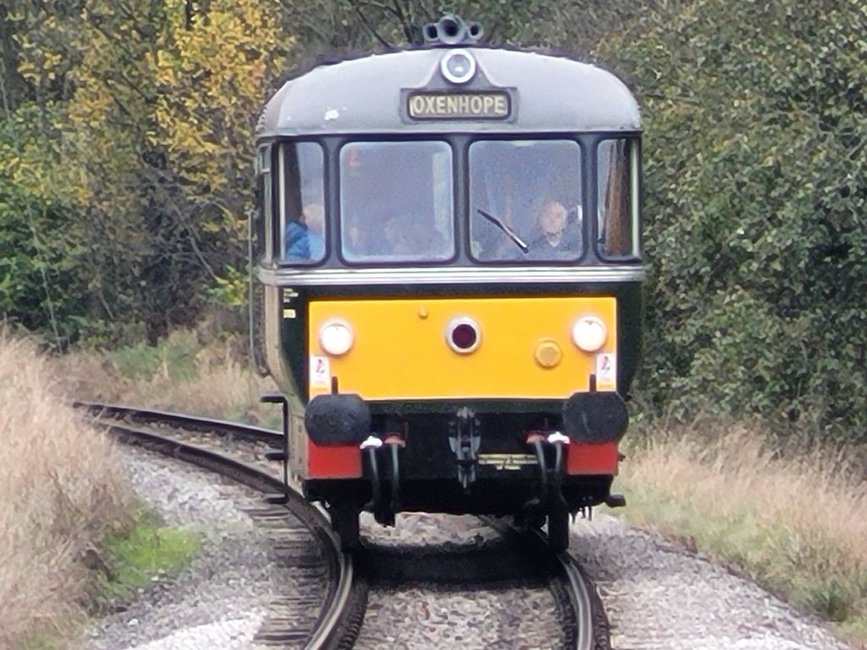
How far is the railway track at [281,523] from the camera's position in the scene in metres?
9.43

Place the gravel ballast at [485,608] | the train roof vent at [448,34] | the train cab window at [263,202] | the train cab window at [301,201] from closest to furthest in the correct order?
the gravel ballast at [485,608], the train cab window at [301,201], the train roof vent at [448,34], the train cab window at [263,202]

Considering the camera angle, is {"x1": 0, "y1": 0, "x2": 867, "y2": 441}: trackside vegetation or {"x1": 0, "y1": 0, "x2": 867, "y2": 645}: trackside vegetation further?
{"x1": 0, "y1": 0, "x2": 867, "y2": 441}: trackside vegetation

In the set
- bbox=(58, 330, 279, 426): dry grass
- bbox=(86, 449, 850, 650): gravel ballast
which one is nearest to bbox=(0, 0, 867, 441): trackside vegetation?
bbox=(58, 330, 279, 426): dry grass

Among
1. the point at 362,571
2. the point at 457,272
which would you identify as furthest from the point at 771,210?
the point at 457,272

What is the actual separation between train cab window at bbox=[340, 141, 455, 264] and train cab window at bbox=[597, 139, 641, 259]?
2.61 feet

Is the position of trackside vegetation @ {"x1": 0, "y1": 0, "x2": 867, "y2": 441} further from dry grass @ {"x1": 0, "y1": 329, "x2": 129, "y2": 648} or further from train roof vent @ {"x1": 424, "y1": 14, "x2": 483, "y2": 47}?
train roof vent @ {"x1": 424, "y1": 14, "x2": 483, "y2": 47}

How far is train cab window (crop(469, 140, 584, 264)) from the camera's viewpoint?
10.6 m

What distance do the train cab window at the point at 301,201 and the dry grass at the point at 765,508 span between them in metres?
2.95

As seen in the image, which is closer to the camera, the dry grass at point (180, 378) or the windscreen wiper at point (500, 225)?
the windscreen wiper at point (500, 225)

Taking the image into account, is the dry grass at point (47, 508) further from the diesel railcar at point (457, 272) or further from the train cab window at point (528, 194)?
the train cab window at point (528, 194)

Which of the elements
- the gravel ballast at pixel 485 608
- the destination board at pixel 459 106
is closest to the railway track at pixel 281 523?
the gravel ballast at pixel 485 608

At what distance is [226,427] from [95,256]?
11593 mm

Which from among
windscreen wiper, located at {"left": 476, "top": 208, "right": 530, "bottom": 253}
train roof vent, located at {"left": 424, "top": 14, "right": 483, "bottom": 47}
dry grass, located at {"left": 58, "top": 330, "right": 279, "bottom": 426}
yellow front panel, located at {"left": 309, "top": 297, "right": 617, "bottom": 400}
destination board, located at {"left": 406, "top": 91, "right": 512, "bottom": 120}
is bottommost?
dry grass, located at {"left": 58, "top": 330, "right": 279, "bottom": 426}

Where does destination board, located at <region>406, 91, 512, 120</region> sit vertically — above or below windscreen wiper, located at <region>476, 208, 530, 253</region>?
above
